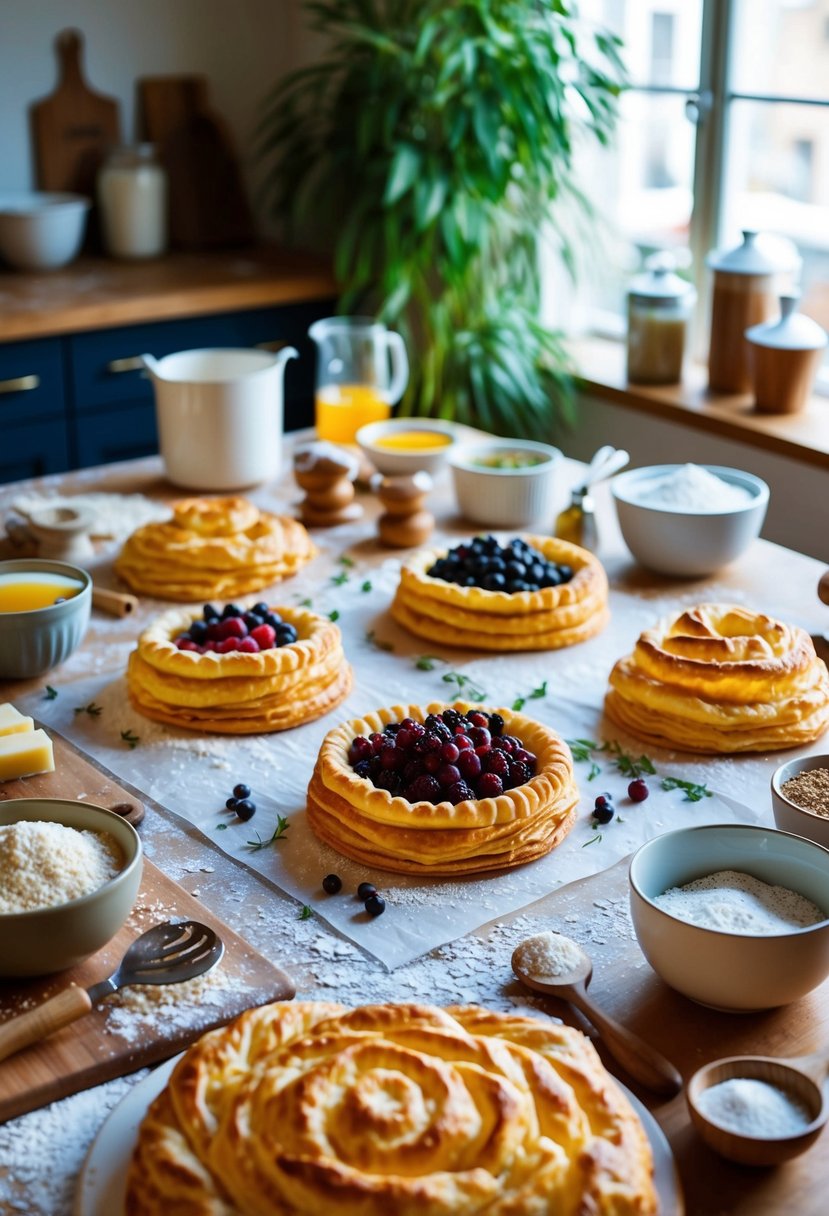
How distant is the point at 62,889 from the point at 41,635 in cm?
72

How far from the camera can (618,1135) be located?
0.99m

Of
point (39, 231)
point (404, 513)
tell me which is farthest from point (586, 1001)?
point (39, 231)

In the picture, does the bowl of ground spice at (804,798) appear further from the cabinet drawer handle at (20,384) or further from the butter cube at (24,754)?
the cabinet drawer handle at (20,384)

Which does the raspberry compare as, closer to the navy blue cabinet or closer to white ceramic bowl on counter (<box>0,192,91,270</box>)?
the navy blue cabinet

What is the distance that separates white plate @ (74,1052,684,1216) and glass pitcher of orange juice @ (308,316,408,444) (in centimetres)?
187

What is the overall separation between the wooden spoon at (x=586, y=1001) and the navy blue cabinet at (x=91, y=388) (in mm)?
2652

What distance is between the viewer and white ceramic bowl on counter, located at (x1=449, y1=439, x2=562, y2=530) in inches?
95.7

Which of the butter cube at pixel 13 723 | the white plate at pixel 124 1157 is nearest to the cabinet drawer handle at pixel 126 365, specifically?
the butter cube at pixel 13 723

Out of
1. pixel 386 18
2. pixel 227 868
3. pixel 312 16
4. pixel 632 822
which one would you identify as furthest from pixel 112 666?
pixel 312 16

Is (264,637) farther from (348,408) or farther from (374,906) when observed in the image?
(348,408)

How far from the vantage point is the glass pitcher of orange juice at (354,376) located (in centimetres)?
278

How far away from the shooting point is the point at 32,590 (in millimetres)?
1984

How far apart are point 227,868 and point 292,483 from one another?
1325mm

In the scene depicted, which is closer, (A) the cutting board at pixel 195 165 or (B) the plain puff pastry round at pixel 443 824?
(B) the plain puff pastry round at pixel 443 824
